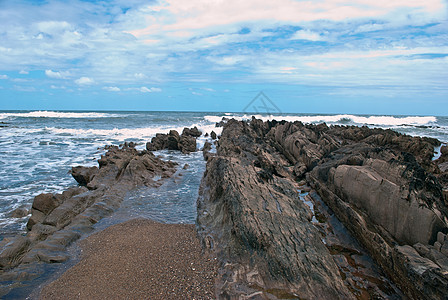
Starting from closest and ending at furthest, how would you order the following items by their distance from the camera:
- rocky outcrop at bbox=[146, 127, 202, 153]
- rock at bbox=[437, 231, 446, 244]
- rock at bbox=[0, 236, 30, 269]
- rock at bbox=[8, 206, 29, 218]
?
rock at bbox=[437, 231, 446, 244]
rock at bbox=[0, 236, 30, 269]
rock at bbox=[8, 206, 29, 218]
rocky outcrop at bbox=[146, 127, 202, 153]

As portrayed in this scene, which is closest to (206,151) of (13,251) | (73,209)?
(73,209)

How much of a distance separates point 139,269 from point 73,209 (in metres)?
4.48

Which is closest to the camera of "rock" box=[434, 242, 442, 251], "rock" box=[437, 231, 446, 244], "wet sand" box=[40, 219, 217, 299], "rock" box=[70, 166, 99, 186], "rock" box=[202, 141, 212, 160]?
"wet sand" box=[40, 219, 217, 299]

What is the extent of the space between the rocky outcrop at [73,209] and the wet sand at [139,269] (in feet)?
2.47

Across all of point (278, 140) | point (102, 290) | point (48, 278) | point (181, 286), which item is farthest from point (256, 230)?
point (278, 140)

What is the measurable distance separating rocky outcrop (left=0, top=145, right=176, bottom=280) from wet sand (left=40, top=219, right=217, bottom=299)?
2.47 ft

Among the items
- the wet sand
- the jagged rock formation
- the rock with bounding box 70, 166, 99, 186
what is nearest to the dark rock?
the rock with bounding box 70, 166, 99, 186

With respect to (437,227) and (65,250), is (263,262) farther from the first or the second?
(65,250)

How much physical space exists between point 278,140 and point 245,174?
13479 millimetres

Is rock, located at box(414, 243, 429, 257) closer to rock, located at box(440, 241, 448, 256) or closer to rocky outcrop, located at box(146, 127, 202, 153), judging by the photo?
rock, located at box(440, 241, 448, 256)

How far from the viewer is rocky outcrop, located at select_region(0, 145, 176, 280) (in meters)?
6.25

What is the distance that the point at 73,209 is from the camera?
902 centimetres

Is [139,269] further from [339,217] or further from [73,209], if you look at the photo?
[339,217]

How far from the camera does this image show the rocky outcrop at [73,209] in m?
6.25
